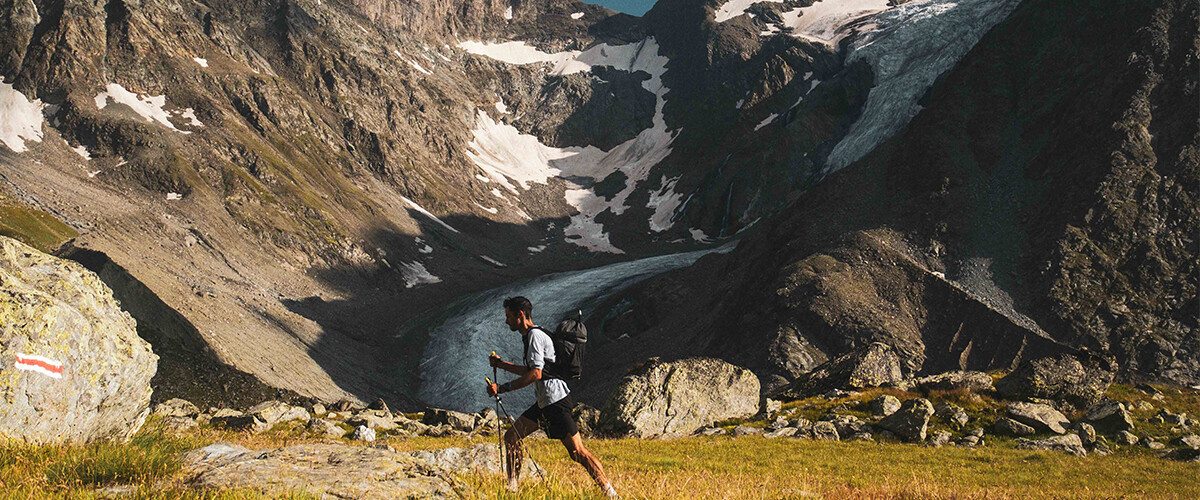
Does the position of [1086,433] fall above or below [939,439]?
above

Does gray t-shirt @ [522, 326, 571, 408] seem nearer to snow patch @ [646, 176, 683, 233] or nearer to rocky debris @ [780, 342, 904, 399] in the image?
rocky debris @ [780, 342, 904, 399]

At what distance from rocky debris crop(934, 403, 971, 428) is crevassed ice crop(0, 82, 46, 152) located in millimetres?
119198

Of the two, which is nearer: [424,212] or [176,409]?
[176,409]

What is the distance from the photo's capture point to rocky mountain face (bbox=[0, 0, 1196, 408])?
50844 millimetres

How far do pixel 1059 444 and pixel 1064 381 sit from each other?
22.6 ft

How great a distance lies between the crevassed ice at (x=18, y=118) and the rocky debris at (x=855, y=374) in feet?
369

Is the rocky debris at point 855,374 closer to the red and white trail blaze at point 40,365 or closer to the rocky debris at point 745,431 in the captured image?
the rocky debris at point 745,431

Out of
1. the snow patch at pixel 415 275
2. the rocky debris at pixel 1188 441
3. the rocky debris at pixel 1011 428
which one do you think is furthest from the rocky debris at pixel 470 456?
the snow patch at pixel 415 275

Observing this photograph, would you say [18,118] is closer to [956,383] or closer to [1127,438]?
[956,383]

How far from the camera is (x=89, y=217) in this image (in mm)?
73312

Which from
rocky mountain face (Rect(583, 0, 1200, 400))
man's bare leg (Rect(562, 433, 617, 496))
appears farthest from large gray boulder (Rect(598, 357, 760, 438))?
man's bare leg (Rect(562, 433, 617, 496))

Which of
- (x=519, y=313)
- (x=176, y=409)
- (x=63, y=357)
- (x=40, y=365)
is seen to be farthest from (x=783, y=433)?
(x=176, y=409)

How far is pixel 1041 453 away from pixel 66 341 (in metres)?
24.2

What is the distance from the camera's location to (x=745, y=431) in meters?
25.6
